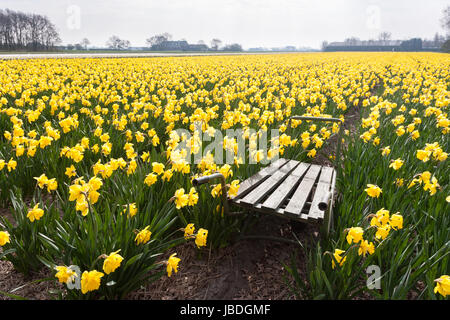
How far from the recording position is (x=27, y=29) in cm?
5556

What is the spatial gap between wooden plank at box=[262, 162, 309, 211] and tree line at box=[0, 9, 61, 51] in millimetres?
63135

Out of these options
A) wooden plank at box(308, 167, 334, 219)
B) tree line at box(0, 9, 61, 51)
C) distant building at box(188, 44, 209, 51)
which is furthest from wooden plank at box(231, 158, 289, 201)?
distant building at box(188, 44, 209, 51)

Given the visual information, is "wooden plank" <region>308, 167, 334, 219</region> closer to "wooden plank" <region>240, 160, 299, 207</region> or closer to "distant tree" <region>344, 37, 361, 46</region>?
"wooden plank" <region>240, 160, 299, 207</region>

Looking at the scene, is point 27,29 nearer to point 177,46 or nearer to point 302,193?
point 177,46

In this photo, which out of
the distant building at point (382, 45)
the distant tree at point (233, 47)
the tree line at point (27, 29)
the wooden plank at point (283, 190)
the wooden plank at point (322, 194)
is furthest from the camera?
the distant tree at point (233, 47)

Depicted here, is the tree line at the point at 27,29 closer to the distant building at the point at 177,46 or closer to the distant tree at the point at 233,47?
the distant building at the point at 177,46

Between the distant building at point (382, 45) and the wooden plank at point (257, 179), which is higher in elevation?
the distant building at point (382, 45)

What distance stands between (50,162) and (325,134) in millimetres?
3963

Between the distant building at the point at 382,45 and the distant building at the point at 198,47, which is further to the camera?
the distant building at the point at 198,47

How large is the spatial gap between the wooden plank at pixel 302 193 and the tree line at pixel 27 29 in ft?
207

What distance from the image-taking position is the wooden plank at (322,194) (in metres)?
2.34

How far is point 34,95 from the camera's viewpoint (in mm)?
7438

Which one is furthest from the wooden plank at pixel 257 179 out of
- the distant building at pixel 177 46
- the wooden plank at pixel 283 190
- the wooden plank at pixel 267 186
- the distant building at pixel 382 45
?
the distant building at pixel 382 45
